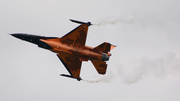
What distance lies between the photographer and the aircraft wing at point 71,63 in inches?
2376

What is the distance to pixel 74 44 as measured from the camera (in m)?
59.6

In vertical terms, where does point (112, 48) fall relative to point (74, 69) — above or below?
above

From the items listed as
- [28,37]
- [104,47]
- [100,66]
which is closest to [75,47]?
[104,47]

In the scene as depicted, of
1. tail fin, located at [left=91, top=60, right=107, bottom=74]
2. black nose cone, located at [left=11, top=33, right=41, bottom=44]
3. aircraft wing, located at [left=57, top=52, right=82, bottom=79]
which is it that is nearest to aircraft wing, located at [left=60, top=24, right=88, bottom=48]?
aircraft wing, located at [left=57, top=52, right=82, bottom=79]

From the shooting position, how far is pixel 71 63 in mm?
61219

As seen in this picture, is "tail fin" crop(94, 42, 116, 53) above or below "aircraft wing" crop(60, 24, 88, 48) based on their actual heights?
below

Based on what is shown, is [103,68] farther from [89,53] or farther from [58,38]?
[58,38]

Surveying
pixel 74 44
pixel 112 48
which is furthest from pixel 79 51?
pixel 112 48

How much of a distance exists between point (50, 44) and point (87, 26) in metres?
6.51

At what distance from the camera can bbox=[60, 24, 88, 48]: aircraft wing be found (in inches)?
2345

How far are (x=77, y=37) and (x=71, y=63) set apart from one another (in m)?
4.55

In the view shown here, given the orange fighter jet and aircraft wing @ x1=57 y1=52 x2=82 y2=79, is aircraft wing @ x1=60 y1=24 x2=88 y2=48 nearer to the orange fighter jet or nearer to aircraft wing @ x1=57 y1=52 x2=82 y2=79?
the orange fighter jet

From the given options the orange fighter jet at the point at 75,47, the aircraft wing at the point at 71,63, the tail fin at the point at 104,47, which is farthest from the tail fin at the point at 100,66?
the aircraft wing at the point at 71,63

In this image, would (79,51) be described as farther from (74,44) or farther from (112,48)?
(112,48)
